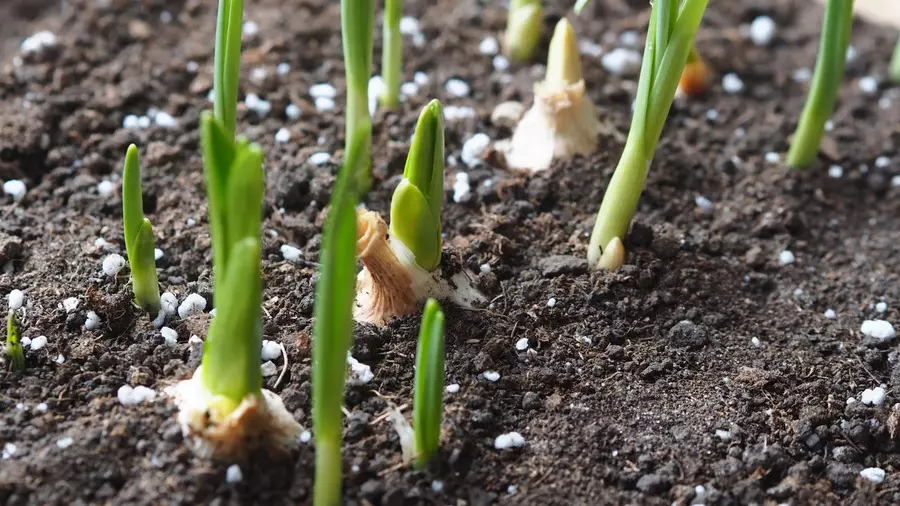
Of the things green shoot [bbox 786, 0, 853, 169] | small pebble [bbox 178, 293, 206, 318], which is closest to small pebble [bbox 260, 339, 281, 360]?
small pebble [bbox 178, 293, 206, 318]

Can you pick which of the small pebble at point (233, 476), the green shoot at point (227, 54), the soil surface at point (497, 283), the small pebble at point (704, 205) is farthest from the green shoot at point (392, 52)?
the small pebble at point (233, 476)

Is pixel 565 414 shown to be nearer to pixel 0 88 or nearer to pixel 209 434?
pixel 209 434

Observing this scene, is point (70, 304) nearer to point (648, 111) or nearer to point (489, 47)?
point (648, 111)

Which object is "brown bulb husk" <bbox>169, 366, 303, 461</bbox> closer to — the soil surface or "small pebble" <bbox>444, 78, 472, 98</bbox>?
the soil surface

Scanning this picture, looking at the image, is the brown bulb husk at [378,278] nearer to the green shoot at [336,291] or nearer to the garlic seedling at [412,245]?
the garlic seedling at [412,245]

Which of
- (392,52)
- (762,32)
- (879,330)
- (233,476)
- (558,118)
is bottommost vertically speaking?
(233,476)

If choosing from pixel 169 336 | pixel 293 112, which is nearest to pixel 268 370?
pixel 169 336
